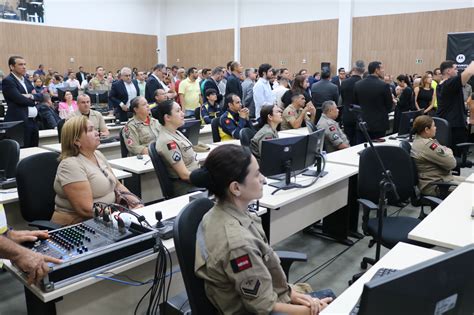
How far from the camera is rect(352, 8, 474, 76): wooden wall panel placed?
35.0 ft

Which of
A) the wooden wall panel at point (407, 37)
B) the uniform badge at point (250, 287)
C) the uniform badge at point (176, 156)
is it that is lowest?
the uniform badge at point (250, 287)

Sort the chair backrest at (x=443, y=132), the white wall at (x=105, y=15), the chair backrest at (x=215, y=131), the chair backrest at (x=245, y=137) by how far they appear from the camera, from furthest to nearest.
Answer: the white wall at (x=105, y=15) → the chair backrest at (x=215, y=131) → the chair backrest at (x=443, y=132) → the chair backrest at (x=245, y=137)

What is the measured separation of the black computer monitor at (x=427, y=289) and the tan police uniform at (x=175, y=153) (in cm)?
249

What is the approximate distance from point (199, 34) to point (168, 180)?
14.3 metres

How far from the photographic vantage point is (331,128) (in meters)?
4.79

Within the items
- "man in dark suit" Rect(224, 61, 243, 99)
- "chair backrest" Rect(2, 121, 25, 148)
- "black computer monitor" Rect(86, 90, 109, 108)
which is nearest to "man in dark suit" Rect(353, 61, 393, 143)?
"man in dark suit" Rect(224, 61, 243, 99)

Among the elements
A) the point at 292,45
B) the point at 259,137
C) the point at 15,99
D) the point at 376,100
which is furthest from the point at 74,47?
the point at 259,137

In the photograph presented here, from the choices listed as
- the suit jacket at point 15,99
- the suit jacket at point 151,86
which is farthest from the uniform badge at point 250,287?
the suit jacket at point 151,86

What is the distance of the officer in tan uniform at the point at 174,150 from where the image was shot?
3.20 m

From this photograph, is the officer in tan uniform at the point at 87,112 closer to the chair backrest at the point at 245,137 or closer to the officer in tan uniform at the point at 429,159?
the chair backrest at the point at 245,137

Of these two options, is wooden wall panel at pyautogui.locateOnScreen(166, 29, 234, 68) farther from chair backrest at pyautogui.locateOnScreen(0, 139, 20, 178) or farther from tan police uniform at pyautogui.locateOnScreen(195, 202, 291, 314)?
tan police uniform at pyautogui.locateOnScreen(195, 202, 291, 314)

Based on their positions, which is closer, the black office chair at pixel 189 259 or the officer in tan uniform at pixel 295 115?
the black office chair at pixel 189 259

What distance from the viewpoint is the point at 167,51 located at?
18078mm

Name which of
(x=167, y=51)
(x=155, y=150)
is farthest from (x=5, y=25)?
(x=155, y=150)
